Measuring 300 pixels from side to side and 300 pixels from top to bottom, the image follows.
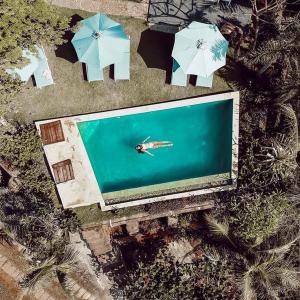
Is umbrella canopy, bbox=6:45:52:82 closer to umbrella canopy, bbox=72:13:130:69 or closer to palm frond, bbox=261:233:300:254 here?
umbrella canopy, bbox=72:13:130:69

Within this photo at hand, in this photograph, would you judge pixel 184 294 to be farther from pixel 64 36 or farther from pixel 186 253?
pixel 64 36

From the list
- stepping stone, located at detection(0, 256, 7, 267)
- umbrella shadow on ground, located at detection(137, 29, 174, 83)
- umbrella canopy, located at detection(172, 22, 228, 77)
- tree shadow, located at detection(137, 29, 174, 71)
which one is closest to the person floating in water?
umbrella shadow on ground, located at detection(137, 29, 174, 83)

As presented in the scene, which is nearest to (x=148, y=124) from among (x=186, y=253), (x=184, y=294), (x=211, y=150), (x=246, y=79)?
(x=211, y=150)

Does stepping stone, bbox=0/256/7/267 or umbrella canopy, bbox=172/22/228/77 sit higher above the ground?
umbrella canopy, bbox=172/22/228/77

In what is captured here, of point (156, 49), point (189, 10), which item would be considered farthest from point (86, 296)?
point (189, 10)

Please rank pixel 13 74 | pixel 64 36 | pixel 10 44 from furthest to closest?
pixel 64 36, pixel 13 74, pixel 10 44

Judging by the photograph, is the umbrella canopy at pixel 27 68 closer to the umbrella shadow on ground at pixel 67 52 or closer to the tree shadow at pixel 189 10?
the umbrella shadow on ground at pixel 67 52

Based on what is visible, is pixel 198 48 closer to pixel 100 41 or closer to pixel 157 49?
pixel 157 49
